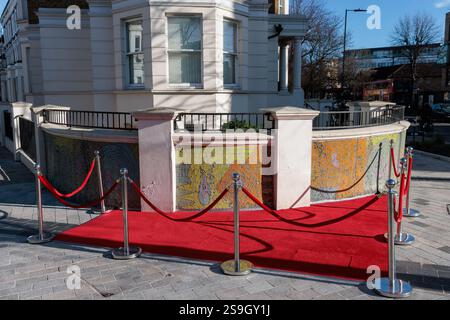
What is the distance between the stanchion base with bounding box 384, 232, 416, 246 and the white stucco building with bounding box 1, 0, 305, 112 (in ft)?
20.3

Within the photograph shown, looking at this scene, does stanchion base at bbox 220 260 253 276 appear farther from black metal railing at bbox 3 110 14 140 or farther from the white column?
black metal railing at bbox 3 110 14 140

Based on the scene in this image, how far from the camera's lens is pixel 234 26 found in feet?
39.6

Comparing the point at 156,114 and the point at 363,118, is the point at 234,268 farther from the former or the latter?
the point at 363,118

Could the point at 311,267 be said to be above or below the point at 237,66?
below

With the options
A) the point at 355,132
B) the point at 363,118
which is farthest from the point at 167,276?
the point at 363,118

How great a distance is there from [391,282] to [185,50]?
8244 mm

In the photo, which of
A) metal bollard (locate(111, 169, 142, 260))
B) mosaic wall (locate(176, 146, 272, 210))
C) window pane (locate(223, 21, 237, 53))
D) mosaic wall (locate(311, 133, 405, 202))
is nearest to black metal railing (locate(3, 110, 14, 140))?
window pane (locate(223, 21, 237, 53))

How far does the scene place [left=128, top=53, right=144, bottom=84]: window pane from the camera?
11.7m

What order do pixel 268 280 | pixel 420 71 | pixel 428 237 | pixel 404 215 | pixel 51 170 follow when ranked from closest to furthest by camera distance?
pixel 268 280, pixel 428 237, pixel 404 215, pixel 51 170, pixel 420 71

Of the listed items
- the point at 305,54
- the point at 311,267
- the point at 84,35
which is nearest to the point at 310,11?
the point at 305,54

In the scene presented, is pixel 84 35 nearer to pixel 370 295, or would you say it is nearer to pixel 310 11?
pixel 370 295

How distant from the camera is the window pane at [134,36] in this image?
11647mm

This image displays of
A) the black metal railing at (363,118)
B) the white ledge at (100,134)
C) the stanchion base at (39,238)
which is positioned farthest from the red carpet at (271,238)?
the black metal railing at (363,118)
